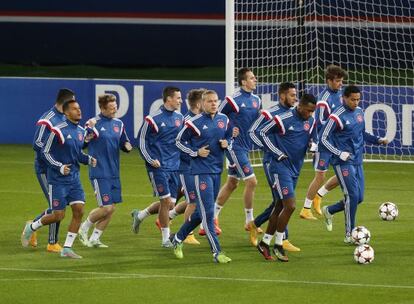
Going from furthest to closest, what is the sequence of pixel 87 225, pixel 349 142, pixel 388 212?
pixel 388 212 → pixel 87 225 → pixel 349 142

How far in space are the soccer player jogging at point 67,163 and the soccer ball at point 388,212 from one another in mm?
4743

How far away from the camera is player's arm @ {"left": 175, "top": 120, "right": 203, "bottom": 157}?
14.6 metres

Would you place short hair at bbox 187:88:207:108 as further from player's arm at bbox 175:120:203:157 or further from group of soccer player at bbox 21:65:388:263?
player's arm at bbox 175:120:203:157

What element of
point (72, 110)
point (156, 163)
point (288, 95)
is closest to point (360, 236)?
point (288, 95)

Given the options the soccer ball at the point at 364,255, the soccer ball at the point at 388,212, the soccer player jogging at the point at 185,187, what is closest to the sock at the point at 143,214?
the soccer player jogging at the point at 185,187

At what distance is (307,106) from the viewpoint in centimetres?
1467

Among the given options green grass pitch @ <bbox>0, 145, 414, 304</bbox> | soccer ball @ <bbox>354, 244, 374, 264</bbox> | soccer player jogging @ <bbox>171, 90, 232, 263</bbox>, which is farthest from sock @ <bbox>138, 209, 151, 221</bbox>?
soccer ball @ <bbox>354, 244, 374, 264</bbox>

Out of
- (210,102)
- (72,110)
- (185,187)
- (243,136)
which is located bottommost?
(185,187)

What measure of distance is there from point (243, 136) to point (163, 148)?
135 centimetres

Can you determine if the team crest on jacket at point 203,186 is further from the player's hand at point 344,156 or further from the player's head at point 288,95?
the player's hand at point 344,156

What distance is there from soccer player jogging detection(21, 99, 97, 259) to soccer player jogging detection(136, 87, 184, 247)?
0.91 meters

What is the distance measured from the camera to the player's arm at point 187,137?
14.6 meters

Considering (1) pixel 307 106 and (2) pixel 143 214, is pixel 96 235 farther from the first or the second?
(1) pixel 307 106

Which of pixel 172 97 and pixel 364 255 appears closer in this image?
pixel 364 255
